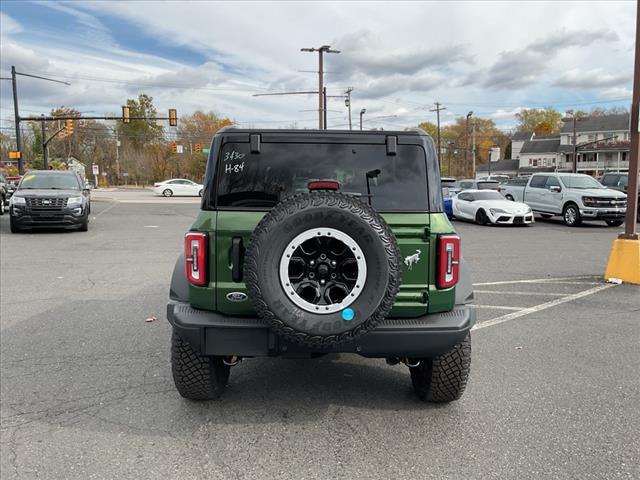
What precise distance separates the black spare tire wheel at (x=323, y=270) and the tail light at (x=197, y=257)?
0.43 m

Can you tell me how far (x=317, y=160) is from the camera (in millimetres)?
3465

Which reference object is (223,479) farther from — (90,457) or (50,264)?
(50,264)

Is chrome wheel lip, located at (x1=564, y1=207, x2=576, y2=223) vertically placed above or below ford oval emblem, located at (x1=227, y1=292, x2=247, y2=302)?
below

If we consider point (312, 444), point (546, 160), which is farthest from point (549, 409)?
point (546, 160)

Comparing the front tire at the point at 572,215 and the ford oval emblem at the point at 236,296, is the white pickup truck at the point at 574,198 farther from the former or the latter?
the ford oval emblem at the point at 236,296

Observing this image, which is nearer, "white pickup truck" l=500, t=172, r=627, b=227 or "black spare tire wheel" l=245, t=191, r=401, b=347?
"black spare tire wheel" l=245, t=191, r=401, b=347

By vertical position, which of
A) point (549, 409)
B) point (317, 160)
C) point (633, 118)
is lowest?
point (549, 409)

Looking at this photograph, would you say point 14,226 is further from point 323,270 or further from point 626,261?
point 626,261

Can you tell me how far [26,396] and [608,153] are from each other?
9060 cm

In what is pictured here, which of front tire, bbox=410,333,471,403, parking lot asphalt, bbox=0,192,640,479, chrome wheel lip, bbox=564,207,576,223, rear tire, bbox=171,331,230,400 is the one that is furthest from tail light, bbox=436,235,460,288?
chrome wheel lip, bbox=564,207,576,223

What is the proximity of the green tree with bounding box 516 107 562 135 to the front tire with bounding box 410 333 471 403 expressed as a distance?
12166 cm

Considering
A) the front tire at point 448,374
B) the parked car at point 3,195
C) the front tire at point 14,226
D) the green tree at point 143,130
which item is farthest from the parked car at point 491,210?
the green tree at point 143,130

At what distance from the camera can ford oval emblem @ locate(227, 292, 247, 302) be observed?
10.5 feet

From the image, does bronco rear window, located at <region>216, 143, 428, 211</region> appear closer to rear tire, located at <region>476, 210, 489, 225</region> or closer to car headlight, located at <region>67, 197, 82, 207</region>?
car headlight, located at <region>67, 197, 82, 207</region>
